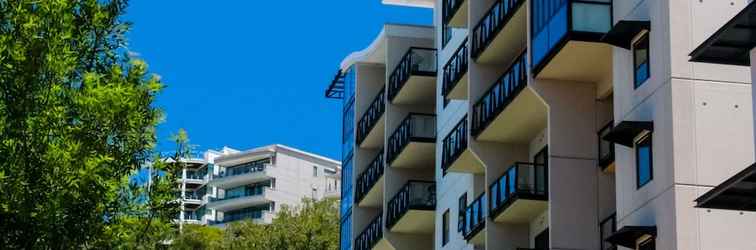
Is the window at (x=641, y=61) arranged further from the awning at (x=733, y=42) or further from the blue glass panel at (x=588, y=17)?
the awning at (x=733, y=42)

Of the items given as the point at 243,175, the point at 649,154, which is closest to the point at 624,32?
the point at 649,154

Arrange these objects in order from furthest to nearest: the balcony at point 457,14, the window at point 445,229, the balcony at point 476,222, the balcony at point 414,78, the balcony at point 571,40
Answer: the balcony at point 414,78 → the window at point 445,229 → the balcony at point 457,14 → the balcony at point 476,222 → the balcony at point 571,40

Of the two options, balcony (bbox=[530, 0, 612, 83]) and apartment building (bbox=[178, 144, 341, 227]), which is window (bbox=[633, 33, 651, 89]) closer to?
balcony (bbox=[530, 0, 612, 83])

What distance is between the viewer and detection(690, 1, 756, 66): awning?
2388 centimetres

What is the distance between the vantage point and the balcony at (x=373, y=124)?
59.4 m

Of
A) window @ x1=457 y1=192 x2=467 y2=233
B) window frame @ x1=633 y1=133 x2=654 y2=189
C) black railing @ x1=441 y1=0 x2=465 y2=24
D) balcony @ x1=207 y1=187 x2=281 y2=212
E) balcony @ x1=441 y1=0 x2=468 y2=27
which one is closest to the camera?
window frame @ x1=633 y1=133 x2=654 y2=189

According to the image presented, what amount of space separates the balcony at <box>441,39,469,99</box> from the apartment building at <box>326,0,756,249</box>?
68mm

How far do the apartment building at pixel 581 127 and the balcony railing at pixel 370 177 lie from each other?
149 centimetres

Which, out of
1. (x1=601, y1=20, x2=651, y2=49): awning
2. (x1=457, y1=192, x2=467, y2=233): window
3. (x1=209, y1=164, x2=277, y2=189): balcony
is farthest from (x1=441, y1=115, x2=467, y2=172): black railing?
(x1=209, y1=164, x2=277, y2=189): balcony

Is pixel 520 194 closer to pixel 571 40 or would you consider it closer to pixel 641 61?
pixel 571 40

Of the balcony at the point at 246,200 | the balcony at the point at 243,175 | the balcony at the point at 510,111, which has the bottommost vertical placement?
the balcony at the point at 510,111

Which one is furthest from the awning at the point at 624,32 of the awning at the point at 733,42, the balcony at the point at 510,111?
the awning at the point at 733,42

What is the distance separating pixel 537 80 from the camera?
38.3m

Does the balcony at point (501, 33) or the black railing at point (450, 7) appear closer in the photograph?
the balcony at point (501, 33)
